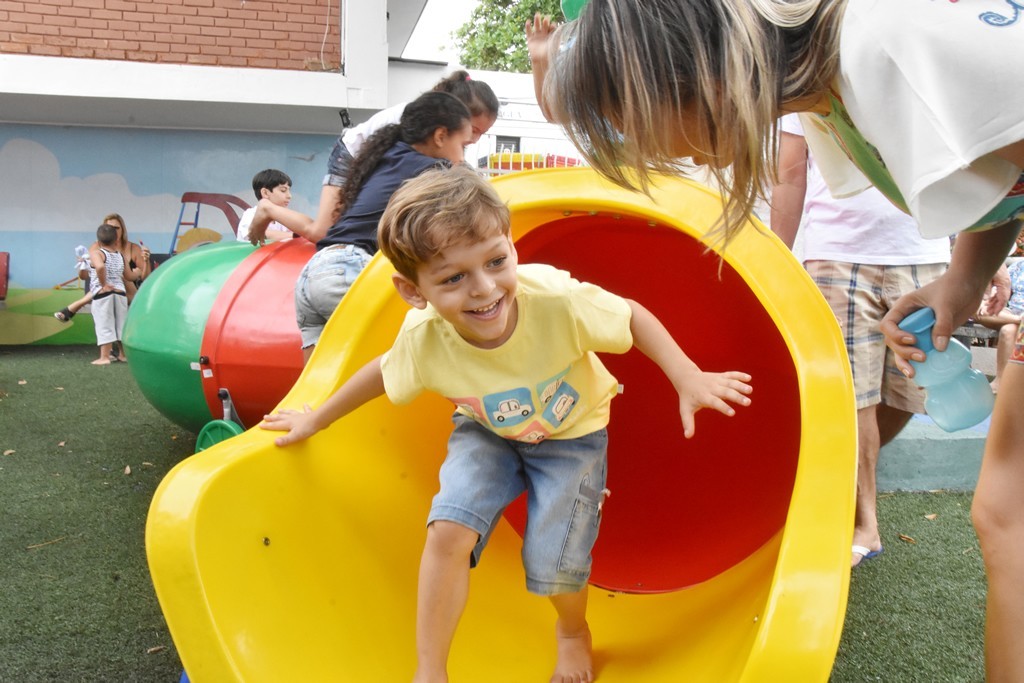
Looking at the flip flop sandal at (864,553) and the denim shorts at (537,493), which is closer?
the denim shorts at (537,493)

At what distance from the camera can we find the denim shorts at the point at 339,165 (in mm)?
3418

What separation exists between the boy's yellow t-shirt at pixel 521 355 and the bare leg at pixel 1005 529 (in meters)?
0.72

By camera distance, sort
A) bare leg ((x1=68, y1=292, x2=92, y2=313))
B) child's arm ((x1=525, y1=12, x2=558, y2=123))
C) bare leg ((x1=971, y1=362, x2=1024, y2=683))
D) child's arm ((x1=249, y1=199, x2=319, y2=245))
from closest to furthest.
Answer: bare leg ((x1=971, y1=362, x2=1024, y2=683)) < child's arm ((x1=525, y1=12, x2=558, y2=123)) < child's arm ((x1=249, y1=199, x2=319, y2=245)) < bare leg ((x1=68, y1=292, x2=92, y2=313))

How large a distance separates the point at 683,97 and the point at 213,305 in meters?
3.23

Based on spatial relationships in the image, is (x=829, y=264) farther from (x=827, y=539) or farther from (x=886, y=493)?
(x=827, y=539)

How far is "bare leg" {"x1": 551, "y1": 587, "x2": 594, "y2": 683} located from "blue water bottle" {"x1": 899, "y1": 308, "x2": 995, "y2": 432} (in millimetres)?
866

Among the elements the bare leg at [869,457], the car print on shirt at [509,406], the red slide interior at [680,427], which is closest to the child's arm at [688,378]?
the car print on shirt at [509,406]

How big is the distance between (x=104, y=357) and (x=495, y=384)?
6.96 meters

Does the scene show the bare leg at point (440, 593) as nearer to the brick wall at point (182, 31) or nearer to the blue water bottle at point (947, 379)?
the blue water bottle at point (947, 379)

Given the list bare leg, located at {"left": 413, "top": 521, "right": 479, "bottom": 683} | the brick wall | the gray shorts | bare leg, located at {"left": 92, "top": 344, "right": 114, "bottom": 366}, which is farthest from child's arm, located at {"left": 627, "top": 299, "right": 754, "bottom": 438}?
the brick wall

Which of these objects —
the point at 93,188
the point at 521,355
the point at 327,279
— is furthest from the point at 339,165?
the point at 93,188

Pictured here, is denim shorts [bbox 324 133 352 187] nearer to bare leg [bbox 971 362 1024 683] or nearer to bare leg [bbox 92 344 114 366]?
bare leg [bbox 971 362 1024 683]

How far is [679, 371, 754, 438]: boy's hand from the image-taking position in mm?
1473

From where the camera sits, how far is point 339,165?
3463 mm
